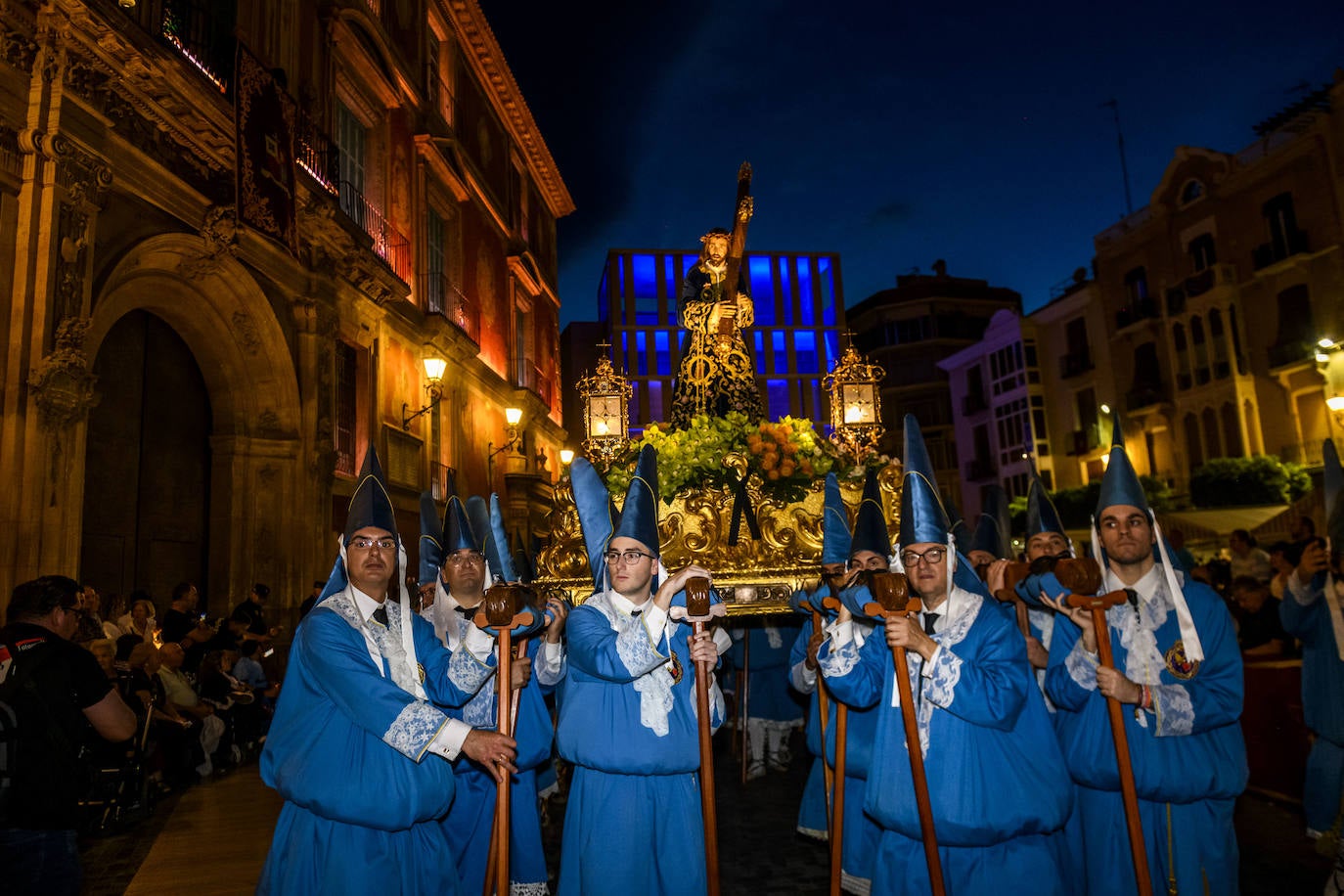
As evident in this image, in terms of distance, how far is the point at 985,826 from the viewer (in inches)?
126

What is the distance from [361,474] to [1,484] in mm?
5857

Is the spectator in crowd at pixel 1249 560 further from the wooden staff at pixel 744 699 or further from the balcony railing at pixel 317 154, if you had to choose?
the balcony railing at pixel 317 154

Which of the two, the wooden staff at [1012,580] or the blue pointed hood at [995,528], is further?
the blue pointed hood at [995,528]

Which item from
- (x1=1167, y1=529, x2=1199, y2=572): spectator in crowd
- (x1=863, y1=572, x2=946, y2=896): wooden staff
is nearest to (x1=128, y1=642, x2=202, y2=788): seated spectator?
(x1=863, y1=572, x2=946, y2=896): wooden staff

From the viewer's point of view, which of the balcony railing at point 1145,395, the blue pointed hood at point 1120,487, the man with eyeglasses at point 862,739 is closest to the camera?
the blue pointed hood at point 1120,487

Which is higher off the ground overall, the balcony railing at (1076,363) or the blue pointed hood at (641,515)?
the balcony railing at (1076,363)

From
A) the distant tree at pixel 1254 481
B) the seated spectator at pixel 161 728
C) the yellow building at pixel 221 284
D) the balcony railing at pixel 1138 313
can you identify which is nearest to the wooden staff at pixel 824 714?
the seated spectator at pixel 161 728

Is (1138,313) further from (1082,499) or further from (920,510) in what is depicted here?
(920,510)

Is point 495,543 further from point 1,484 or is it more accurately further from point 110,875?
point 1,484

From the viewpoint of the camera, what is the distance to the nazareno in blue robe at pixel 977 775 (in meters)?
3.25

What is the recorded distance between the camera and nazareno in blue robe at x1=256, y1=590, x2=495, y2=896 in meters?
3.21

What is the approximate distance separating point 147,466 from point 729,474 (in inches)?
341

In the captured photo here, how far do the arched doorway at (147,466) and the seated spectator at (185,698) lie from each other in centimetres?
229

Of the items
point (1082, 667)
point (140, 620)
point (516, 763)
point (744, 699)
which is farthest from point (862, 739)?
point (140, 620)
